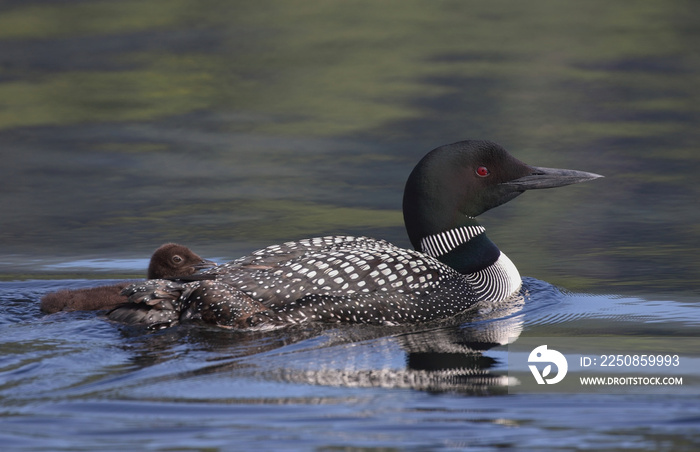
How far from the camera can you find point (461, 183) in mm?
6652

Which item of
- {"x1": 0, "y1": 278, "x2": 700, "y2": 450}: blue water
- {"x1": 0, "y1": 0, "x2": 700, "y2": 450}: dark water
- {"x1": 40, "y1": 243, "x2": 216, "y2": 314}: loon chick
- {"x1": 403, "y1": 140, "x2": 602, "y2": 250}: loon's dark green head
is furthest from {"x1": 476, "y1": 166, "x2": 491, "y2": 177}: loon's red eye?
{"x1": 40, "y1": 243, "x2": 216, "y2": 314}: loon chick

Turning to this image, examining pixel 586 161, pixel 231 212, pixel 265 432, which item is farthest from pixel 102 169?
pixel 265 432

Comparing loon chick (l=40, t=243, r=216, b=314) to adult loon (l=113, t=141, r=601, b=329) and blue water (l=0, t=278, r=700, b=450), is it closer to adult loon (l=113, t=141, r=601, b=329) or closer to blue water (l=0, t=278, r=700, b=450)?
blue water (l=0, t=278, r=700, b=450)

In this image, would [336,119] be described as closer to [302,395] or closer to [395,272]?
[395,272]

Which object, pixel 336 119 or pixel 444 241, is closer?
pixel 444 241

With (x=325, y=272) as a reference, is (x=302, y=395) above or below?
below

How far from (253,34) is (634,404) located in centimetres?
1005

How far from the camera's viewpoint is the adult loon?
18.8 ft

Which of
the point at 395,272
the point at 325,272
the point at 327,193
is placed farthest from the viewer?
the point at 327,193

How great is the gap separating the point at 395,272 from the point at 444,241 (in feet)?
2.35

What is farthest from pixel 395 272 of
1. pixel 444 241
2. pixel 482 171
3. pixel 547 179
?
pixel 547 179

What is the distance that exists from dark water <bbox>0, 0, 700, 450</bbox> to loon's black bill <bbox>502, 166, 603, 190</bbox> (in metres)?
0.59

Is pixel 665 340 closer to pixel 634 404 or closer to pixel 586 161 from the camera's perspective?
pixel 634 404

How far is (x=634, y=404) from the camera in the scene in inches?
177
